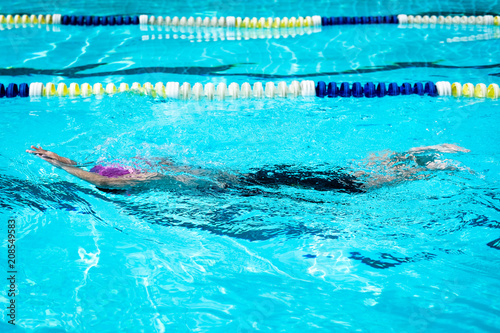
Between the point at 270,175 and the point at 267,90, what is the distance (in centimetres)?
177

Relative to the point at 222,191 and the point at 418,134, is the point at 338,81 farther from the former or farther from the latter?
the point at 222,191

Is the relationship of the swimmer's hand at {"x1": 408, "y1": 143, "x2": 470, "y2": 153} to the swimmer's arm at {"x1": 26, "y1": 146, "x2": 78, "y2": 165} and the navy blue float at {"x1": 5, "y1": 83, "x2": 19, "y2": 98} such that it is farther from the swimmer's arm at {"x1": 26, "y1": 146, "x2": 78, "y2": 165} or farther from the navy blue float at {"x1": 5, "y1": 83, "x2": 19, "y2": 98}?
the navy blue float at {"x1": 5, "y1": 83, "x2": 19, "y2": 98}

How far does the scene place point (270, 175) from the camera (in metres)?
3.69

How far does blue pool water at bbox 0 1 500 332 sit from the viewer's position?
2.64 meters

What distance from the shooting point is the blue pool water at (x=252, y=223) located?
264cm

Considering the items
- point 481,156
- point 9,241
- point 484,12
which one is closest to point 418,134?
point 481,156

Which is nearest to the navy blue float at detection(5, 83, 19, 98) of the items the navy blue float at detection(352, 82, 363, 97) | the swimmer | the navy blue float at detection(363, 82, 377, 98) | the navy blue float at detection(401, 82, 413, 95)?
the swimmer

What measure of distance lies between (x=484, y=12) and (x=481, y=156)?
5031 mm

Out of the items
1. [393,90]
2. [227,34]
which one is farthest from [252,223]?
[227,34]

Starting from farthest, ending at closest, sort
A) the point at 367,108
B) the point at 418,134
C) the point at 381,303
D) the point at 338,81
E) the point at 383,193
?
the point at 338,81
the point at 367,108
the point at 418,134
the point at 383,193
the point at 381,303

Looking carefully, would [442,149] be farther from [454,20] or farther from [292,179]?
[454,20]

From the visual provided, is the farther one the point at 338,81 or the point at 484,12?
the point at 484,12

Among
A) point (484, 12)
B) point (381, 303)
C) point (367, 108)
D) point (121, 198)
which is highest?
point (484, 12)

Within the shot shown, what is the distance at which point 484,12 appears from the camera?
8.06m
